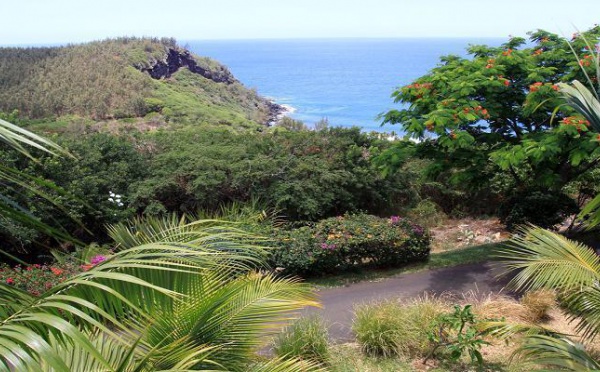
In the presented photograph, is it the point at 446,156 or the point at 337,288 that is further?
the point at 446,156

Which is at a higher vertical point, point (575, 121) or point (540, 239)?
point (575, 121)

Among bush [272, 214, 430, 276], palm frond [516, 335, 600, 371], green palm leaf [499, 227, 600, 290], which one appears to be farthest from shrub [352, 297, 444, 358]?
bush [272, 214, 430, 276]

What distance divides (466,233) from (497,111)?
417 cm

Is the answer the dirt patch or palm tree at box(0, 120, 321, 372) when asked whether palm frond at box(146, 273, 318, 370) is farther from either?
the dirt patch

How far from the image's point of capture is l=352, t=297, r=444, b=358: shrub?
641 cm

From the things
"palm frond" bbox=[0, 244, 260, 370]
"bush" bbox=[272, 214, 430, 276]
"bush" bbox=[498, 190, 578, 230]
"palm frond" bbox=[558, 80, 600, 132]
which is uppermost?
"palm frond" bbox=[558, 80, 600, 132]

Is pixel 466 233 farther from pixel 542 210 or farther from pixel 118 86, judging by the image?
pixel 118 86

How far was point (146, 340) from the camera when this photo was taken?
318 centimetres

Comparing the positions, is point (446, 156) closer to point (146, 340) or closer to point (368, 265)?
point (368, 265)

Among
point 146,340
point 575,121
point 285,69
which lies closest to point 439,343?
point 146,340

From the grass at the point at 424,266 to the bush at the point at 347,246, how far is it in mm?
173

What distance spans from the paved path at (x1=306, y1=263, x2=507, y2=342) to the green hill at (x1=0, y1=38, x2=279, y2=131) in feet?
86.6

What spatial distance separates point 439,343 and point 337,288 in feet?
11.0

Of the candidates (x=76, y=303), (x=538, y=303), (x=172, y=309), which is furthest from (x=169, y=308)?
(x=538, y=303)
